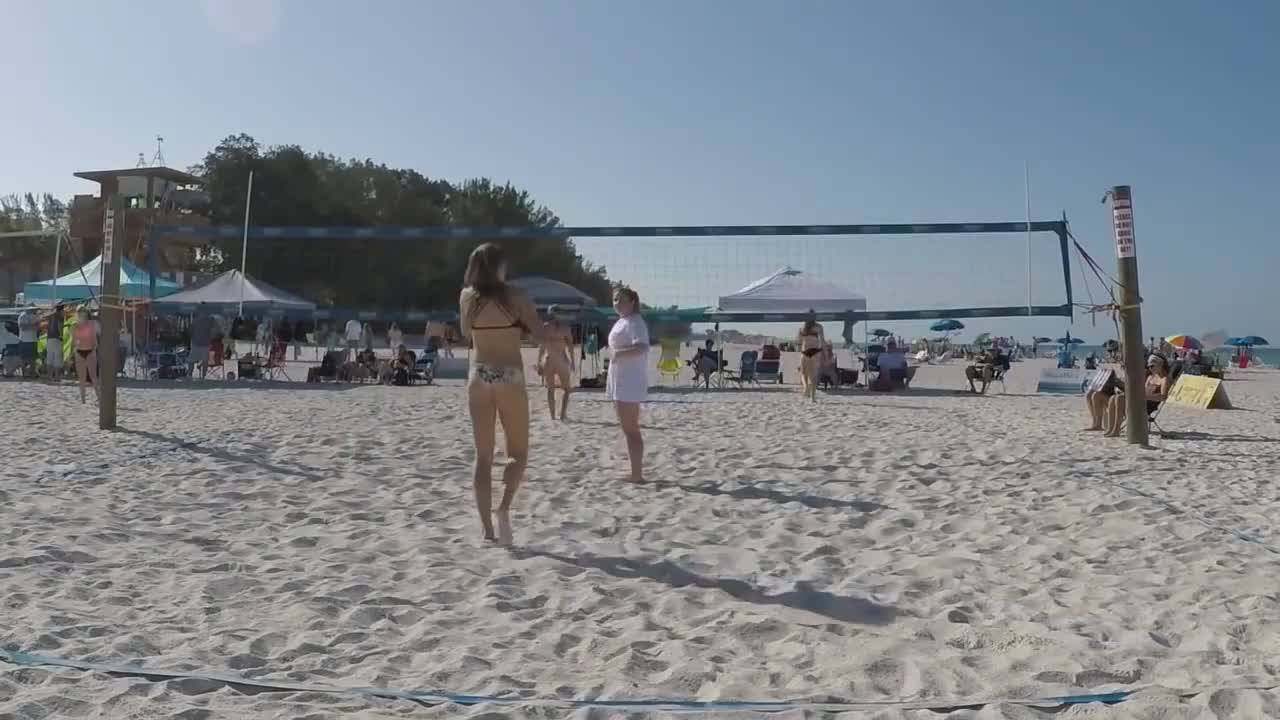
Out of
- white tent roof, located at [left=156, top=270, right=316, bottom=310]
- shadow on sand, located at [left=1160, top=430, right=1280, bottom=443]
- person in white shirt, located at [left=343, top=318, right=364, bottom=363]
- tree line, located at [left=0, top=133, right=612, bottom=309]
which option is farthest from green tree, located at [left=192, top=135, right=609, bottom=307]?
shadow on sand, located at [left=1160, top=430, right=1280, bottom=443]

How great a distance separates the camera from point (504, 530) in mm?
3508

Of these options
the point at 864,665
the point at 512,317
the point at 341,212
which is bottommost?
the point at 864,665

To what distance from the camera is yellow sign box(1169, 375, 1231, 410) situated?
10641 millimetres

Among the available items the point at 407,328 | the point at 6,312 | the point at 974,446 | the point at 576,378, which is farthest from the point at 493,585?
the point at 407,328

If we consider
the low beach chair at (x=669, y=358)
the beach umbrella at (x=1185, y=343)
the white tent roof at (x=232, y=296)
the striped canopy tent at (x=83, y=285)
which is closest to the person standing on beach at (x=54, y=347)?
the white tent roof at (x=232, y=296)

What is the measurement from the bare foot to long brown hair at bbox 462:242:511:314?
76 centimetres

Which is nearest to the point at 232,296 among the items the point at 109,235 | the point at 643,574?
the point at 109,235

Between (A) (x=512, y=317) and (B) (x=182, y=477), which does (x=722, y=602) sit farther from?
(B) (x=182, y=477)

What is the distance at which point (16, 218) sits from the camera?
122 ft

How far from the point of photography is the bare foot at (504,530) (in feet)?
11.5

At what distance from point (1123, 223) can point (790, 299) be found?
6577mm

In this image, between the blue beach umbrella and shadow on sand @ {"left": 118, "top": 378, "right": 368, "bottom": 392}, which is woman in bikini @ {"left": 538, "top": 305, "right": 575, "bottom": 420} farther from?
the blue beach umbrella

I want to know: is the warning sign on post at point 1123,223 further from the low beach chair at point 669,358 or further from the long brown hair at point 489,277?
the low beach chair at point 669,358

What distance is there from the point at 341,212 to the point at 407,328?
7107 millimetres
